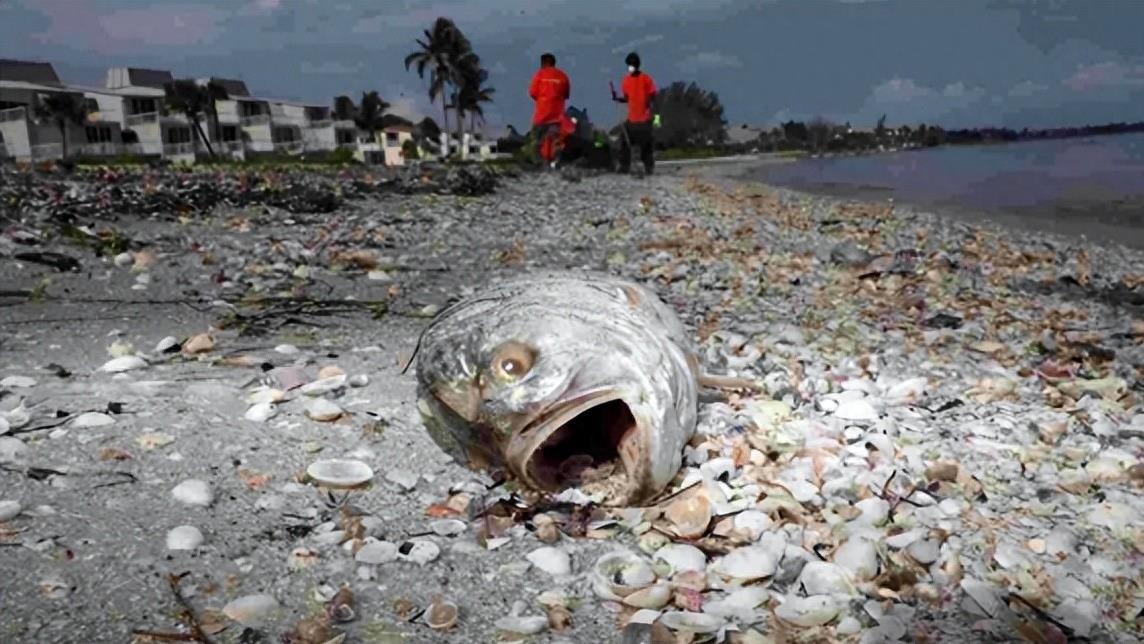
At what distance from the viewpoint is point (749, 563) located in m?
A: 2.92

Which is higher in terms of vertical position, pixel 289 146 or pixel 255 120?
pixel 255 120

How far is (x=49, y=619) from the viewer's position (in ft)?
8.09

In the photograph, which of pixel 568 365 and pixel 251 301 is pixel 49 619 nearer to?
pixel 568 365

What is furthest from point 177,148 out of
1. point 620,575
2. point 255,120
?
point 620,575

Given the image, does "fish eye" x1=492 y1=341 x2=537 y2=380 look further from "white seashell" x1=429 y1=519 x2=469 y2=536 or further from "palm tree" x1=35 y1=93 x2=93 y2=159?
"palm tree" x1=35 y1=93 x2=93 y2=159

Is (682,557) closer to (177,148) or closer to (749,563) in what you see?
(749,563)

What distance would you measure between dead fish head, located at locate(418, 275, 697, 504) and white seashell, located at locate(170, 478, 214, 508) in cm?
90

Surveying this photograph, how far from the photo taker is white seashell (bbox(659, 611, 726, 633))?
2.57 m

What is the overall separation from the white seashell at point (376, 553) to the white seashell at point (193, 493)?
0.70 m

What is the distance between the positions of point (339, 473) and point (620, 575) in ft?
4.18

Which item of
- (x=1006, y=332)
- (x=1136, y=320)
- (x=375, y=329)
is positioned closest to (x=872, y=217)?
(x=1136, y=320)

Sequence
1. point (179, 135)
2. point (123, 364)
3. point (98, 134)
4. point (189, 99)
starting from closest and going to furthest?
point (123, 364), point (98, 134), point (189, 99), point (179, 135)

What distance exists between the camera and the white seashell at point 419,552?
9.71 feet

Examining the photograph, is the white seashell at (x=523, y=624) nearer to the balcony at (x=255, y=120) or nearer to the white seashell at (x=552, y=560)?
the white seashell at (x=552, y=560)
